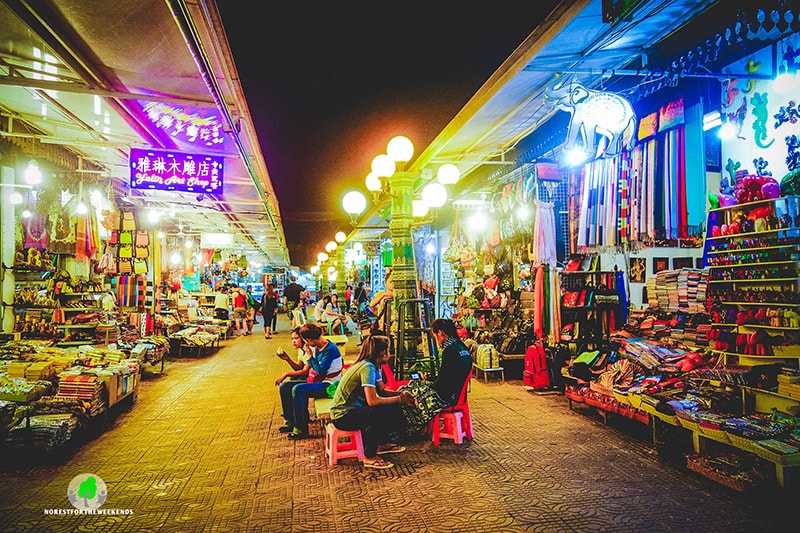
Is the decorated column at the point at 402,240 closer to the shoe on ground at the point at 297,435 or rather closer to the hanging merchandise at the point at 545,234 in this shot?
the shoe on ground at the point at 297,435

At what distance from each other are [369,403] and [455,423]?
55.2 inches

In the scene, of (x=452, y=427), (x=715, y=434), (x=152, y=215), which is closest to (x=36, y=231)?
(x=152, y=215)

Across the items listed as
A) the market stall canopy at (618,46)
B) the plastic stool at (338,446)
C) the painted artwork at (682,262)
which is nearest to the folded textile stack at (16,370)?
the plastic stool at (338,446)

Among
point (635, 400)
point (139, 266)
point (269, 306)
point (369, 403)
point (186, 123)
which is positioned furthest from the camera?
point (269, 306)

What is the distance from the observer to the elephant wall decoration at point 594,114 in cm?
534

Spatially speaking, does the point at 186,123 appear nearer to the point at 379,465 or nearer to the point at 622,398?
the point at 379,465

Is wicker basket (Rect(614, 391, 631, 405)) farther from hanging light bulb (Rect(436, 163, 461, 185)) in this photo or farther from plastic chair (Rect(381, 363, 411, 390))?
hanging light bulb (Rect(436, 163, 461, 185))

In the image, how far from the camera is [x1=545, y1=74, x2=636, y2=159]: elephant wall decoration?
17.5 ft

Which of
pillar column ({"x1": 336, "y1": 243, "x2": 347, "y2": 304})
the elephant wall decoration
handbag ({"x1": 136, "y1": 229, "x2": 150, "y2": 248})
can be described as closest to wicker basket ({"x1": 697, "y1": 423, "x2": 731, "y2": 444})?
the elephant wall decoration

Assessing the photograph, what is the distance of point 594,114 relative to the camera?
17.8 feet

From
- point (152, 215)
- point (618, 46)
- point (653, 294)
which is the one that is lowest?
point (653, 294)

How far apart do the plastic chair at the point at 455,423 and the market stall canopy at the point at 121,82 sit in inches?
196

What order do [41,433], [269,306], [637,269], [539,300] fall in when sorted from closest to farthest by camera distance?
[41,433]
[539,300]
[637,269]
[269,306]

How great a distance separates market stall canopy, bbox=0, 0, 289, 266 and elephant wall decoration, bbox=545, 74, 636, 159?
3980mm
